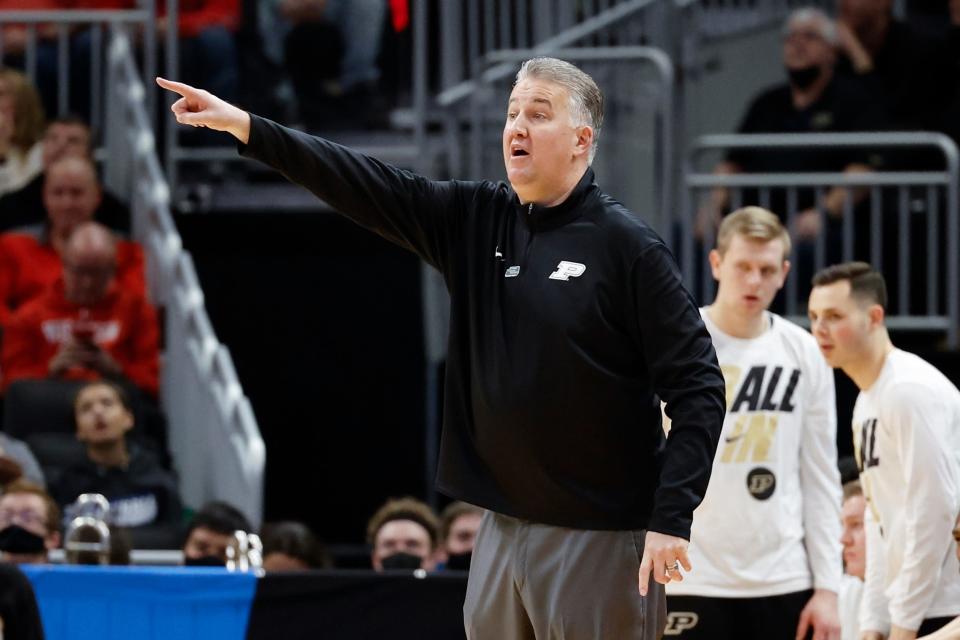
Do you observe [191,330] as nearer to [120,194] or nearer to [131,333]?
[131,333]

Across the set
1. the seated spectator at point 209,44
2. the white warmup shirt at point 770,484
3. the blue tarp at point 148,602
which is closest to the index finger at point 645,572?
the white warmup shirt at point 770,484

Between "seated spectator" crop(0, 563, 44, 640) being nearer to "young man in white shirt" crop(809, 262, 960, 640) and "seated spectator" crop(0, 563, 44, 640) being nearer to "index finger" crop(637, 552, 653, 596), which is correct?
"young man in white shirt" crop(809, 262, 960, 640)

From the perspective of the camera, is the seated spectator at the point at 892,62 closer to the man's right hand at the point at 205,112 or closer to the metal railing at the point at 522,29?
the metal railing at the point at 522,29

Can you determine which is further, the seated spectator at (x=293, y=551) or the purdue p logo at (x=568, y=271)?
the seated spectator at (x=293, y=551)

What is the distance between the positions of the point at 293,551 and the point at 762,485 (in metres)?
2.74

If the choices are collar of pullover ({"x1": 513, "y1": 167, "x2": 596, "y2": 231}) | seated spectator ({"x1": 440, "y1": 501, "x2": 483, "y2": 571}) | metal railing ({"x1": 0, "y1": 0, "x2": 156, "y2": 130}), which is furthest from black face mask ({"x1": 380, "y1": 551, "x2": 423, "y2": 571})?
metal railing ({"x1": 0, "y1": 0, "x2": 156, "y2": 130})

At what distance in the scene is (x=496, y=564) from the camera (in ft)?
13.0

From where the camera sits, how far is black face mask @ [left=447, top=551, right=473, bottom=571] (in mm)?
7355

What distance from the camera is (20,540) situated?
6.79 m

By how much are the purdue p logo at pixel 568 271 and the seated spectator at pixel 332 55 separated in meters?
6.99

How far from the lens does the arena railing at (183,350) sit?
8734 millimetres

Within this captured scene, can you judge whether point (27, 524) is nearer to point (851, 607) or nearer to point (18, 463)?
point (18, 463)

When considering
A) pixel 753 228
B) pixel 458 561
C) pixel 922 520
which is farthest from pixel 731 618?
pixel 458 561

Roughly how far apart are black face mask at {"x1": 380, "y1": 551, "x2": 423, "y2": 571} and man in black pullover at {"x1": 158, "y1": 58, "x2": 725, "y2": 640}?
3278mm
